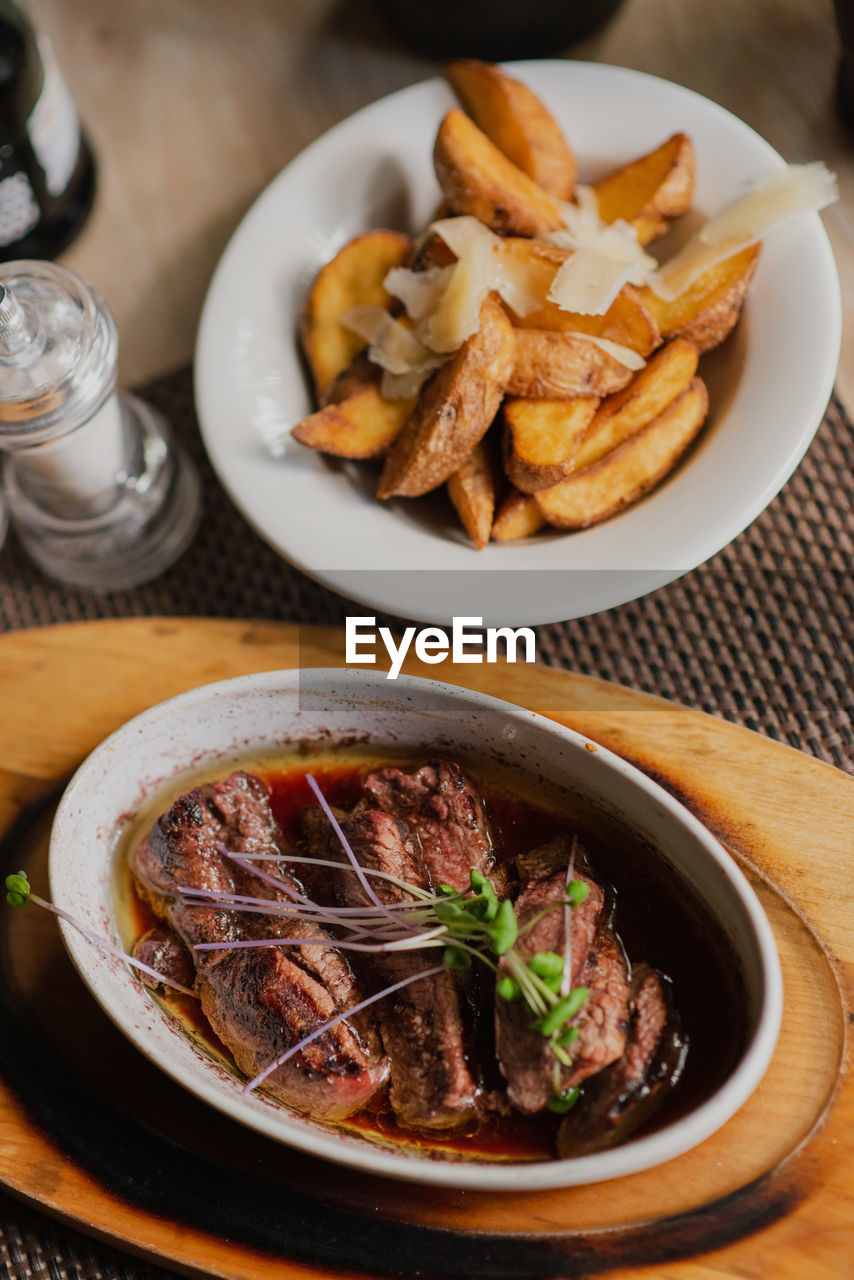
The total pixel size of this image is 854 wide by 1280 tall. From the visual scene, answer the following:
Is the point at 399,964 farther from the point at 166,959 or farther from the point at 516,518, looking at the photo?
the point at 516,518

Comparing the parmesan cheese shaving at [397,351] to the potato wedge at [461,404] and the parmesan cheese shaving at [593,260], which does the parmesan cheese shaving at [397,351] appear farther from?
the parmesan cheese shaving at [593,260]

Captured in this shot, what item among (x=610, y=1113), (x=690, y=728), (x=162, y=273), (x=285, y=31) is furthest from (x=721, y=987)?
(x=285, y=31)

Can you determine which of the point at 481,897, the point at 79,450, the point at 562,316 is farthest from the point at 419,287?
the point at 481,897

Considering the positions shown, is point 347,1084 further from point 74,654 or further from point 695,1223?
point 74,654

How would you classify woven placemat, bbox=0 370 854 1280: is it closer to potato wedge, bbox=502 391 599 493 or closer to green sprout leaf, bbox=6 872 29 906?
potato wedge, bbox=502 391 599 493

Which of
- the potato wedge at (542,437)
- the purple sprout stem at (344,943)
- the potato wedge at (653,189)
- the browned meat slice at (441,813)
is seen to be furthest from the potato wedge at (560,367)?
the purple sprout stem at (344,943)

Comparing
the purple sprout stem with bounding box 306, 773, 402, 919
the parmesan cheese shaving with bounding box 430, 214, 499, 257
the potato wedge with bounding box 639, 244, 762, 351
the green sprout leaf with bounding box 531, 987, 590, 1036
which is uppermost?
the parmesan cheese shaving with bounding box 430, 214, 499, 257

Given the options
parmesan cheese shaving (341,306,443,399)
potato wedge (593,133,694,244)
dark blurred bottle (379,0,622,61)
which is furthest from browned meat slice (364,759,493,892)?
dark blurred bottle (379,0,622,61)
